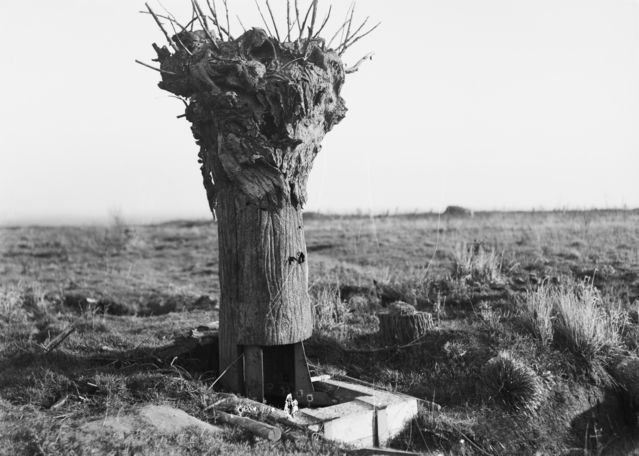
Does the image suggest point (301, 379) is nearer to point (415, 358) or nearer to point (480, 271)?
point (415, 358)

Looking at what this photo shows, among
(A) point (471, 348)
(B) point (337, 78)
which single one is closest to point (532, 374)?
(A) point (471, 348)

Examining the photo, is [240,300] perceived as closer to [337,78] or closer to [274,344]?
[274,344]

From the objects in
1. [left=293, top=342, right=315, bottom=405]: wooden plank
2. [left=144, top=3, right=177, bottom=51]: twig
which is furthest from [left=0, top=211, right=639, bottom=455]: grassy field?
[left=144, top=3, right=177, bottom=51]: twig

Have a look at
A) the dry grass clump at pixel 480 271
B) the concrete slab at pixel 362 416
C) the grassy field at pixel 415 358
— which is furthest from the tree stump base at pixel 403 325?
the dry grass clump at pixel 480 271

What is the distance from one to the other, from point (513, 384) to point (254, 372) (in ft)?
8.73

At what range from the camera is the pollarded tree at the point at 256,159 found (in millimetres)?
6098

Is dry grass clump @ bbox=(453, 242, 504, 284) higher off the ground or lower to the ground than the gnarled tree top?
lower

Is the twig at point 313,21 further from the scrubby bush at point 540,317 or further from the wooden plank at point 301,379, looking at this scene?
the scrubby bush at point 540,317

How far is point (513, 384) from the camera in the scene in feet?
21.9

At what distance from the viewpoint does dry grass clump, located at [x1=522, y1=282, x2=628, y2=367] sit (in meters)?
7.55

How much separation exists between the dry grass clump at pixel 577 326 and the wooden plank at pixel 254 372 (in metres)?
3.52

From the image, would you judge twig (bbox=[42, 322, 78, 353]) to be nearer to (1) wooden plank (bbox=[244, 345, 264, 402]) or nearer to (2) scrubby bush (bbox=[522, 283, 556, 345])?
(1) wooden plank (bbox=[244, 345, 264, 402])

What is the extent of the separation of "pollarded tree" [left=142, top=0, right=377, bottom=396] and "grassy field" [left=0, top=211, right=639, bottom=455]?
0.80 m

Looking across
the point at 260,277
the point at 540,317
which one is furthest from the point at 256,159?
the point at 540,317
